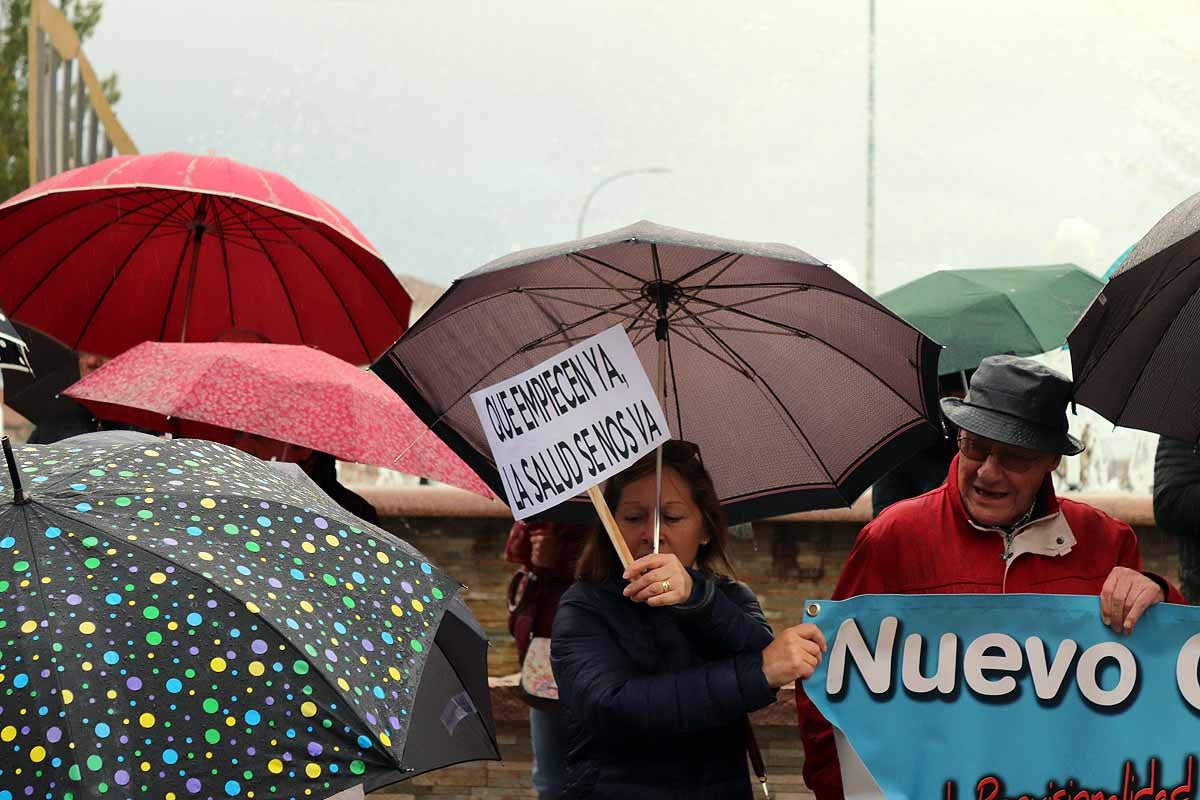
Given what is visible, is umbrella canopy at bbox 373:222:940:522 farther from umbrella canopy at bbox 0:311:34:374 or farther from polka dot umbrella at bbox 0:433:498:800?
polka dot umbrella at bbox 0:433:498:800

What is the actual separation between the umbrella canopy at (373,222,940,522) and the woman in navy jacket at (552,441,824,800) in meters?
0.35

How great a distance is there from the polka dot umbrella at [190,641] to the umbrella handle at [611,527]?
23.0 inches

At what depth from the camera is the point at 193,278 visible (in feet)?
15.6

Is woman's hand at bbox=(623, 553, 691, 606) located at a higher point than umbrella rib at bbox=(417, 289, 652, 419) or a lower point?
lower

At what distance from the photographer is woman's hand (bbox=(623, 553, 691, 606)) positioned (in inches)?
105

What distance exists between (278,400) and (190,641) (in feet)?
6.42

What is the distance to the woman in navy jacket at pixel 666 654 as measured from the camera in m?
2.69

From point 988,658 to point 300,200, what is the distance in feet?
7.89

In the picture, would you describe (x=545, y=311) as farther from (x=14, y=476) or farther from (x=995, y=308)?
(x=995, y=308)

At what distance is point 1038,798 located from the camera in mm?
2871

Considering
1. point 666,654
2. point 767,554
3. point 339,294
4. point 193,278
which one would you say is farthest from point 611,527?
point 767,554

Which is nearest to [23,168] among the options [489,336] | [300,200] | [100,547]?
[300,200]

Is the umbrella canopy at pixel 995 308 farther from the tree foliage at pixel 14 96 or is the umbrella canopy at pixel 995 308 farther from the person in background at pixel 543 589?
the tree foliage at pixel 14 96

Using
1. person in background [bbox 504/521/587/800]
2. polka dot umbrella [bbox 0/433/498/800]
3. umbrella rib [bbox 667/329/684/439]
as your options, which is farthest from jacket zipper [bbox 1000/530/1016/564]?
person in background [bbox 504/521/587/800]
